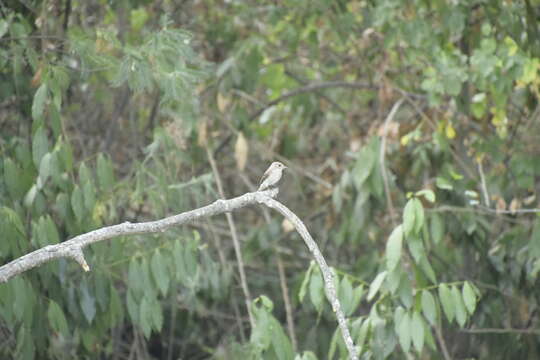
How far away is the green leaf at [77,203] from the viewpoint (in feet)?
13.3

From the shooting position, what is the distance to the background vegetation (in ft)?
13.1

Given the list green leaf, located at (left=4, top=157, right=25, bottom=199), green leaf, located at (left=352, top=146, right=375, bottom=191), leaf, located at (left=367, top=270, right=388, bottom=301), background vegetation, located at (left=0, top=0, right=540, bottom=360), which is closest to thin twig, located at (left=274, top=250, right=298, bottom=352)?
background vegetation, located at (left=0, top=0, right=540, bottom=360)

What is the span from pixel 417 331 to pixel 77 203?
1.69 metres

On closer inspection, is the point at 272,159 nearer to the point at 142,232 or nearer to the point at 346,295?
the point at 346,295

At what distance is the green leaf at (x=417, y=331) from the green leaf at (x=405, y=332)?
0.06ft

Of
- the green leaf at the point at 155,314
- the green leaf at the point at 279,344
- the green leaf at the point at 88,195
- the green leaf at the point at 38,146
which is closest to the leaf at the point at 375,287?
the green leaf at the point at 279,344

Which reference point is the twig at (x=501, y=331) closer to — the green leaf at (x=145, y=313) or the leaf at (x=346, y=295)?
the leaf at (x=346, y=295)

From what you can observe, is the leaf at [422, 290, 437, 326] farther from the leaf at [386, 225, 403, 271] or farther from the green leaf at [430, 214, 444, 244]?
the green leaf at [430, 214, 444, 244]

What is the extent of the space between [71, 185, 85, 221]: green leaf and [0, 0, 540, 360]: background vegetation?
0.01 metres

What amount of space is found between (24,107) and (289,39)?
2063 millimetres

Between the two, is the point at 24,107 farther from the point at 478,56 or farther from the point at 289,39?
the point at 478,56

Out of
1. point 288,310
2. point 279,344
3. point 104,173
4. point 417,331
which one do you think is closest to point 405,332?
point 417,331

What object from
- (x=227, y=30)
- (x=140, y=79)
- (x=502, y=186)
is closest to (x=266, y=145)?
(x=227, y=30)

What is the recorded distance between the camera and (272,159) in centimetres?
642
